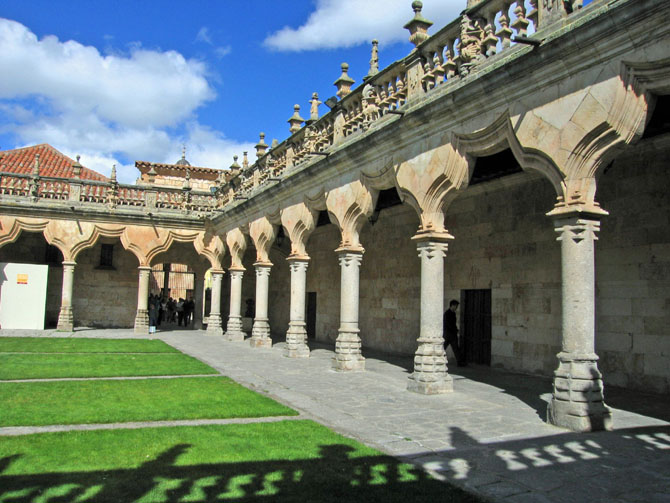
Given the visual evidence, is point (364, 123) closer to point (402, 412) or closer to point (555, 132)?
point (555, 132)

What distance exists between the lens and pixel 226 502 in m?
3.70

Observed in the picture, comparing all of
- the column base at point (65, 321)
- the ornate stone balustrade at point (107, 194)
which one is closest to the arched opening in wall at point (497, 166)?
the ornate stone balustrade at point (107, 194)

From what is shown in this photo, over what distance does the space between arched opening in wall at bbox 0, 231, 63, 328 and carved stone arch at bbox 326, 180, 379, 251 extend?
610 inches

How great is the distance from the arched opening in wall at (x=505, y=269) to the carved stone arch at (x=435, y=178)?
57.6 inches

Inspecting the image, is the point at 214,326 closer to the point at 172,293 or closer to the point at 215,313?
the point at 215,313

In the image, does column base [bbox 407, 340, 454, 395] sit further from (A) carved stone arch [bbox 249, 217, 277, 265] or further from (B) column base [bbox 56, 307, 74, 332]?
(B) column base [bbox 56, 307, 74, 332]

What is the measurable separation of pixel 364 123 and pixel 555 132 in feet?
15.3

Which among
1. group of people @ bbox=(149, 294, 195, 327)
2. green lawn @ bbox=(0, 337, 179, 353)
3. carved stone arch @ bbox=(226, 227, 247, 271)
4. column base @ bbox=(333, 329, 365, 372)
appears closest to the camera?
column base @ bbox=(333, 329, 365, 372)

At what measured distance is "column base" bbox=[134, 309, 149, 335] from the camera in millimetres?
20344

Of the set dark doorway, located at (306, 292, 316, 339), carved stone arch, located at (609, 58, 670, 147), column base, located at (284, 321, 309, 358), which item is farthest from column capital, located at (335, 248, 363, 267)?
dark doorway, located at (306, 292, 316, 339)

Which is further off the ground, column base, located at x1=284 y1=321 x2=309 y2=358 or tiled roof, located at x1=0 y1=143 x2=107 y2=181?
tiled roof, located at x1=0 y1=143 x2=107 y2=181

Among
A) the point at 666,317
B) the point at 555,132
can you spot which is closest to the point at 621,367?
the point at 666,317

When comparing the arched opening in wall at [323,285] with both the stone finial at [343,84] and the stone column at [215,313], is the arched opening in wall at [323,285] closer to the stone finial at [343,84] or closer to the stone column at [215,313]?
Result: the stone column at [215,313]

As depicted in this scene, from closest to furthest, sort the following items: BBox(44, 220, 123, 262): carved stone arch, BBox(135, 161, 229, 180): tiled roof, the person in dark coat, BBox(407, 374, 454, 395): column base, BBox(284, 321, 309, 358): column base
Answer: BBox(407, 374, 454, 395): column base < the person in dark coat < BBox(284, 321, 309, 358): column base < BBox(44, 220, 123, 262): carved stone arch < BBox(135, 161, 229, 180): tiled roof
